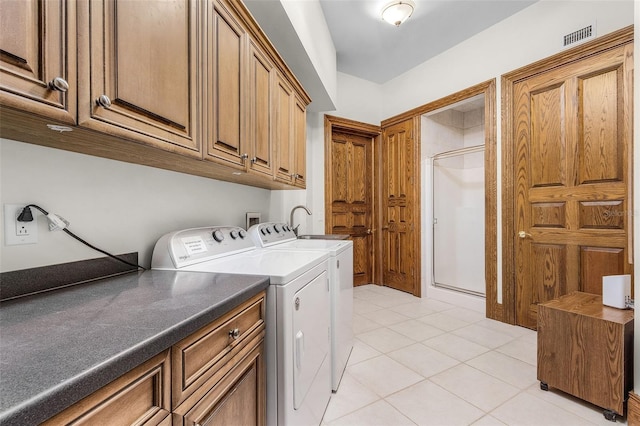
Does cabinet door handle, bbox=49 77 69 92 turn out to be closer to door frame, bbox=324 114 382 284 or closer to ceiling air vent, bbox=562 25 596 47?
door frame, bbox=324 114 382 284

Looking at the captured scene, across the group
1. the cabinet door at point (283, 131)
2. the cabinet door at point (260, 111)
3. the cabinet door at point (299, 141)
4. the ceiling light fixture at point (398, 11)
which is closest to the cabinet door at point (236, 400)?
the cabinet door at point (260, 111)

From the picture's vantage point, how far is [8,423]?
1.12ft

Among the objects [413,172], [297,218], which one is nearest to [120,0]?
[297,218]

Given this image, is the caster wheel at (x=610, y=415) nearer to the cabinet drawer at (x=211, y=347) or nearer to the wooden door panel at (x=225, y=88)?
the cabinet drawer at (x=211, y=347)

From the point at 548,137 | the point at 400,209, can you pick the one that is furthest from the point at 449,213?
the point at 548,137

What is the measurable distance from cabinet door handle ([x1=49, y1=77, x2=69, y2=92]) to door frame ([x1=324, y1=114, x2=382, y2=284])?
3090 mm

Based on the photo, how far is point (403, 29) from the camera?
3031mm

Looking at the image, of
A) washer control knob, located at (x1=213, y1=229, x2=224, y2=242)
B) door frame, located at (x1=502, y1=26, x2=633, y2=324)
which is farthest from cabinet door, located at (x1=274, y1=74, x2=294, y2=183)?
door frame, located at (x1=502, y1=26, x2=633, y2=324)

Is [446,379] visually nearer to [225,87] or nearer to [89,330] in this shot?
[89,330]

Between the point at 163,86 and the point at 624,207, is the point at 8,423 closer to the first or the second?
the point at 163,86

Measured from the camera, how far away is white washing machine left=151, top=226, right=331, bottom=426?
108 cm

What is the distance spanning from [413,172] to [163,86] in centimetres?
325

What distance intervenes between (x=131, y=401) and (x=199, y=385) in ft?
0.64

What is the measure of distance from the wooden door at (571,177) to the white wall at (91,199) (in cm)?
275
